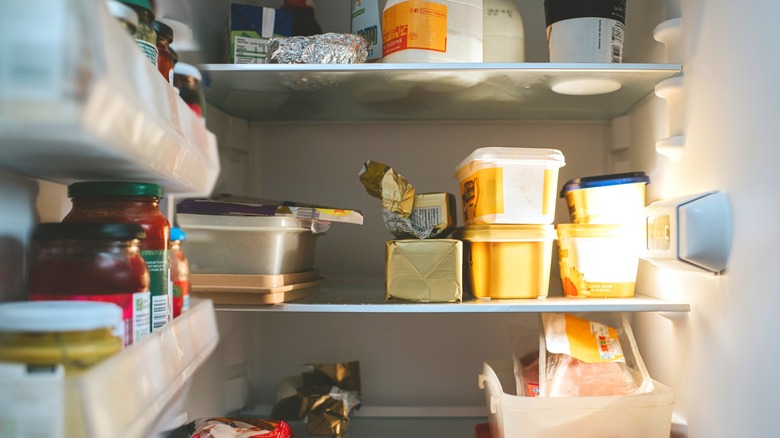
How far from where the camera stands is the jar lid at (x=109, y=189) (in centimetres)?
64

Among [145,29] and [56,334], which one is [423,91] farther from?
[56,334]

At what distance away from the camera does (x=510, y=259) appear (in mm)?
1235

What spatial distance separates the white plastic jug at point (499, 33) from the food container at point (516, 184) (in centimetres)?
23

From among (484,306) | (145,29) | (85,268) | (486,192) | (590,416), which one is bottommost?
(590,416)

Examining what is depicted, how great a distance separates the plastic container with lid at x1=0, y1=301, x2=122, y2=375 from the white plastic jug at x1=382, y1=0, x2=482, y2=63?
0.90m

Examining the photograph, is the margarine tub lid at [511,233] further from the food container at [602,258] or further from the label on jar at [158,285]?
the label on jar at [158,285]

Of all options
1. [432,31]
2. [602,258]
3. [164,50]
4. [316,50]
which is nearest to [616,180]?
[602,258]

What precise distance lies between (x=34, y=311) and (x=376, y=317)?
1.27m

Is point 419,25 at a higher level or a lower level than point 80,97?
higher

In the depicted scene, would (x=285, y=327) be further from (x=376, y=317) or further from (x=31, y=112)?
(x=31, y=112)

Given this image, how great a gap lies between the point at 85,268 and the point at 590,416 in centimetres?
91

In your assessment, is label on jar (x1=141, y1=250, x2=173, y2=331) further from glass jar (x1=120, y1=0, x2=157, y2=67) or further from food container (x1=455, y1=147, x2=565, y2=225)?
food container (x1=455, y1=147, x2=565, y2=225)

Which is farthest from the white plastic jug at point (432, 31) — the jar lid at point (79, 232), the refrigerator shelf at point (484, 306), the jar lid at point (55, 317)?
the jar lid at point (55, 317)

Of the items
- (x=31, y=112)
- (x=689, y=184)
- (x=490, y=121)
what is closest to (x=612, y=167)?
(x=490, y=121)
